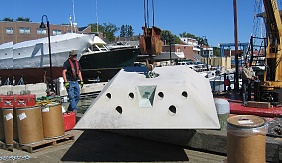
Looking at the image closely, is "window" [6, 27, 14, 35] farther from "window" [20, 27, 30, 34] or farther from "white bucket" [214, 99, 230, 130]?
"white bucket" [214, 99, 230, 130]

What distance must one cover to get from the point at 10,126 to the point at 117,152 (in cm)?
214

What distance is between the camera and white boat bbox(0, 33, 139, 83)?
79.3ft

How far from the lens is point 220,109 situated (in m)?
5.66

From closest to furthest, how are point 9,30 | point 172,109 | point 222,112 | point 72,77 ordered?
point 172,109
point 222,112
point 72,77
point 9,30

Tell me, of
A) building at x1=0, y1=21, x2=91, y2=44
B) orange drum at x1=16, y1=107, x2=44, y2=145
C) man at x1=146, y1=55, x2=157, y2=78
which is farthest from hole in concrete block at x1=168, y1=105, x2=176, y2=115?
building at x1=0, y1=21, x2=91, y2=44

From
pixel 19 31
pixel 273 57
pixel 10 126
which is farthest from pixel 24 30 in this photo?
A: pixel 10 126

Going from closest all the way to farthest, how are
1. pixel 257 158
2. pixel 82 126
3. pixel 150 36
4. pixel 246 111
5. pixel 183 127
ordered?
1. pixel 257 158
2. pixel 183 127
3. pixel 82 126
4. pixel 150 36
5. pixel 246 111

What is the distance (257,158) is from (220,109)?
74.2 inches

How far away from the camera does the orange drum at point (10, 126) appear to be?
5754mm

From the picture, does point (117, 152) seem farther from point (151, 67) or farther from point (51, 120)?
point (151, 67)

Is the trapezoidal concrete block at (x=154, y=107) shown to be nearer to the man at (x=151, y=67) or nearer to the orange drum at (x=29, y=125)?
the man at (x=151, y=67)

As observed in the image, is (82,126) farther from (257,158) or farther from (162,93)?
(257,158)

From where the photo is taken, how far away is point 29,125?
5492mm

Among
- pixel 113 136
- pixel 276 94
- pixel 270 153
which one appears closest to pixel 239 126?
pixel 270 153
